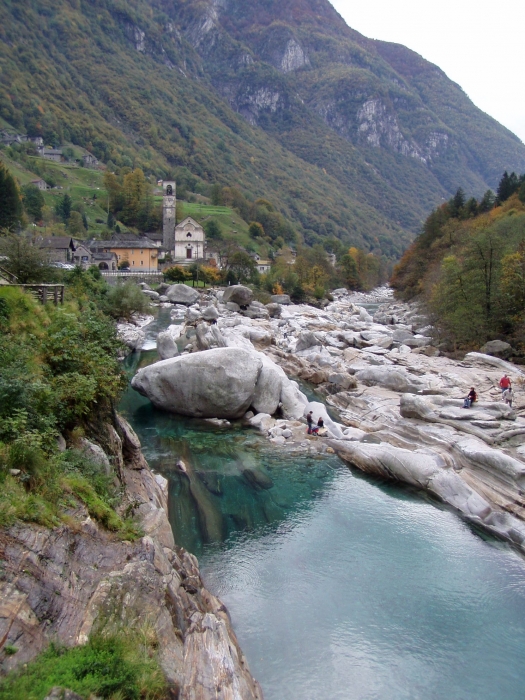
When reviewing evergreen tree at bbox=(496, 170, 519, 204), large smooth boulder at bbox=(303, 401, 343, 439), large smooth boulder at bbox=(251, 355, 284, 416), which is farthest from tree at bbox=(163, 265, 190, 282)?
large smooth boulder at bbox=(303, 401, 343, 439)

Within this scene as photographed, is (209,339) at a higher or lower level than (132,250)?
lower

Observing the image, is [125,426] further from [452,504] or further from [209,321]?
[209,321]

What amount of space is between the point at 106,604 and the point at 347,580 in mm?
7734

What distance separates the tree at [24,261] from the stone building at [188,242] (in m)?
80.5

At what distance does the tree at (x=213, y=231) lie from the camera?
12642 centimetres

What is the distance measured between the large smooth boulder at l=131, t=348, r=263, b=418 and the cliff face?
47.3 feet

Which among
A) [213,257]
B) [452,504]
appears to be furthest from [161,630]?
[213,257]

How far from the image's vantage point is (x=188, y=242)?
110 metres

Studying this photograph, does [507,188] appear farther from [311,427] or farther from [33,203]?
[33,203]

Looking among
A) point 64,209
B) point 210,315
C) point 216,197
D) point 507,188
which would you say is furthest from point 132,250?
point 216,197

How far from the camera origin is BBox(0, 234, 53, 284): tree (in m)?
27.5

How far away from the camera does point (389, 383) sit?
30.7 meters

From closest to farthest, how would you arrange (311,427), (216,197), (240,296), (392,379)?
(311,427), (392,379), (240,296), (216,197)

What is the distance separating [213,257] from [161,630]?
331 ft
